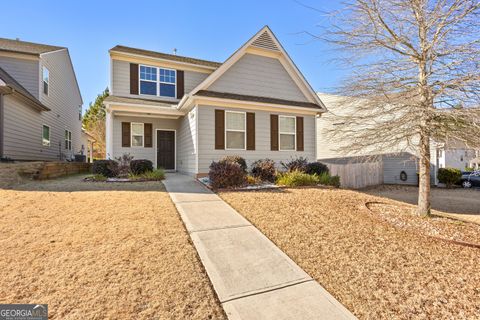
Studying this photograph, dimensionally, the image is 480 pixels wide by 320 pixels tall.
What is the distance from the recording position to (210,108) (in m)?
9.79

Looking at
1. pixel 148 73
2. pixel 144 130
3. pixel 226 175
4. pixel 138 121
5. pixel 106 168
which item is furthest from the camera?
pixel 148 73

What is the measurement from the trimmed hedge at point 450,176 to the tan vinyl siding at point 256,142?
9504mm

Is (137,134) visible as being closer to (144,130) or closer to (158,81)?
(144,130)

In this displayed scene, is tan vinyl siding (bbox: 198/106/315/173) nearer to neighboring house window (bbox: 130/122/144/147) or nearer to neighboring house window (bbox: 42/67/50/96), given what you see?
neighboring house window (bbox: 130/122/144/147)

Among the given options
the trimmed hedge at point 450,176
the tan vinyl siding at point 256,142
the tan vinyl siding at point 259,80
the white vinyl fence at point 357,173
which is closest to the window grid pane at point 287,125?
the tan vinyl siding at point 256,142

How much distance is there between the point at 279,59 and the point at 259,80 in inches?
67.7

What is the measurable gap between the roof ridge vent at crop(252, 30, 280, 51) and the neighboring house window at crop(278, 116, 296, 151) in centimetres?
356

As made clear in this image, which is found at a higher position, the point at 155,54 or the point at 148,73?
the point at 155,54

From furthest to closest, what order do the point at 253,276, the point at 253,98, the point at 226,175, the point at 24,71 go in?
the point at 24,71 < the point at 253,98 < the point at 226,175 < the point at 253,276

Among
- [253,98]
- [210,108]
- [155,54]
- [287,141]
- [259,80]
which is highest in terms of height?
[155,54]

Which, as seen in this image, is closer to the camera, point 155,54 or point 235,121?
point 235,121

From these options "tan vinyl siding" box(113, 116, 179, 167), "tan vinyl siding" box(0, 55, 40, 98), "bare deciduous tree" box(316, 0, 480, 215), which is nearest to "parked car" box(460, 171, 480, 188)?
"bare deciduous tree" box(316, 0, 480, 215)

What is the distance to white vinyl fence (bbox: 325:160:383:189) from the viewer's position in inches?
459

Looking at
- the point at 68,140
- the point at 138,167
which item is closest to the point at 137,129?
the point at 138,167
